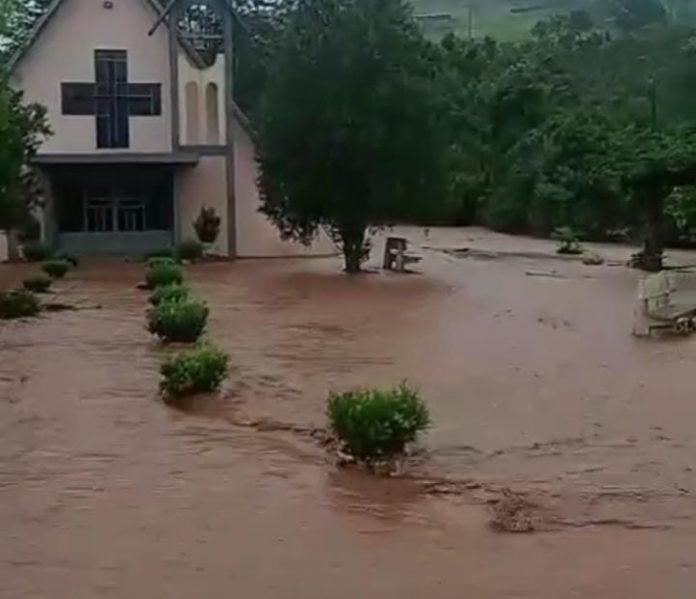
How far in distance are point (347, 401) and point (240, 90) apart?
134 feet

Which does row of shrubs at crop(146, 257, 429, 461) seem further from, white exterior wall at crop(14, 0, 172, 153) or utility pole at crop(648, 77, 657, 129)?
utility pole at crop(648, 77, 657, 129)

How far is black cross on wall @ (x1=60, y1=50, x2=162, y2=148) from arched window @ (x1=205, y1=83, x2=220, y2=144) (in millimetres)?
1554

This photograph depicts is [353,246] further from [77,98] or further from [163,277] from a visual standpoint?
[77,98]

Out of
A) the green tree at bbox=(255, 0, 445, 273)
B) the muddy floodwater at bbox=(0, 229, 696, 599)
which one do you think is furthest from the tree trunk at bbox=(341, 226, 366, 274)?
the muddy floodwater at bbox=(0, 229, 696, 599)

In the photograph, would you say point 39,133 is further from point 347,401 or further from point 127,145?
point 347,401

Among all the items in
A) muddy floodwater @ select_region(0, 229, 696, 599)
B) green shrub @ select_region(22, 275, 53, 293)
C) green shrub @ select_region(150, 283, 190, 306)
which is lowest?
muddy floodwater @ select_region(0, 229, 696, 599)

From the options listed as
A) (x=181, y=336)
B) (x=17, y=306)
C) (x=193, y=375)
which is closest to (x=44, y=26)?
(x=17, y=306)

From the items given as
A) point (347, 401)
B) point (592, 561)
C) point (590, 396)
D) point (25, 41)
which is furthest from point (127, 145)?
point (592, 561)

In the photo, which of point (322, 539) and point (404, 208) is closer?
point (322, 539)

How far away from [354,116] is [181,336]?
44.7 ft

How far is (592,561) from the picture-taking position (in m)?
7.65

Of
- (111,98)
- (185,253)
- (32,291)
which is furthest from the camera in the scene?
(111,98)

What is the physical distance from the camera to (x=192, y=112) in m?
37.8

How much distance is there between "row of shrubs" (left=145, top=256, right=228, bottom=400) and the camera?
13.2 metres
